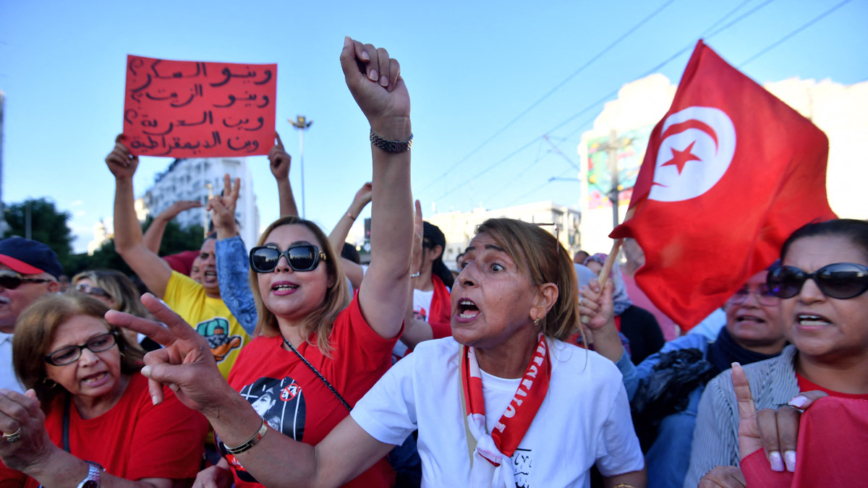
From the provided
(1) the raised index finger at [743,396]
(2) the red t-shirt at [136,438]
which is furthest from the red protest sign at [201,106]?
(1) the raised index finger at [743,396]

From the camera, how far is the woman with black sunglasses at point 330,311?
156 centimetres

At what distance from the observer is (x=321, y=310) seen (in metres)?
2.32

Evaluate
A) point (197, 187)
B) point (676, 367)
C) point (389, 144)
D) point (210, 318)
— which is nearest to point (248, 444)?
point (389, 144)

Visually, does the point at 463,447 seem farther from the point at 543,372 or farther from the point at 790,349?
the point at 790,349

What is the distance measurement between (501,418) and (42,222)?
4533 centimetres

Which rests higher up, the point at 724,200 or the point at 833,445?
the point at 724,200

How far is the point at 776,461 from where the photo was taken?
1.17 meters

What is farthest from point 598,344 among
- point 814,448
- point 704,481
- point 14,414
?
point 14,414

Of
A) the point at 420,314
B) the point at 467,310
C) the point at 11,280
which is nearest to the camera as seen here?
the point at 467,310

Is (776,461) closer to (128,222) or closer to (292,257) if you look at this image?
(292,257)

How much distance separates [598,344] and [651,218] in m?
0.91

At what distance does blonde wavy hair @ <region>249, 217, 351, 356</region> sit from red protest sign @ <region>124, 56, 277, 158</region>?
1.42 meters

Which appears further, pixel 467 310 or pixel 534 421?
pixel 467 310

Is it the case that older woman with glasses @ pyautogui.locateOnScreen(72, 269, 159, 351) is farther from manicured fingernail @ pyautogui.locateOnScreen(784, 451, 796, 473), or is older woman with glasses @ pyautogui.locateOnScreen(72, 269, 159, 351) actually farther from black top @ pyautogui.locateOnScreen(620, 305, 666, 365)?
manicured fingernail @ pyautogui.locateOnScreen(784, 451, 796, 473)
